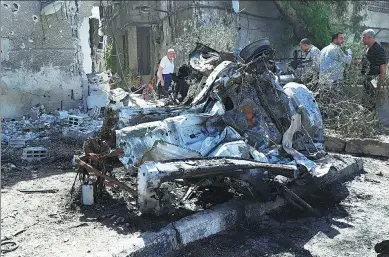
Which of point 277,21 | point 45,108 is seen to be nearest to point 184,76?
point 45,108

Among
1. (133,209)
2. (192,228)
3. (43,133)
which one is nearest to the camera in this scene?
(192,228)

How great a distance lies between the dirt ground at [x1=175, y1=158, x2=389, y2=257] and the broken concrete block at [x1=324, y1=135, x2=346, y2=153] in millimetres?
2220

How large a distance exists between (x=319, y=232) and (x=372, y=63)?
228 inches

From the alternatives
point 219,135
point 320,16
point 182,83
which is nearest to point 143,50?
point 320,16

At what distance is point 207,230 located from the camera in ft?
13.1

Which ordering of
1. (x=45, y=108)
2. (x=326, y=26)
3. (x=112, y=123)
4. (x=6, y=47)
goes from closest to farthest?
(x=112, y=123)
(x=6, y=47)
(x=45, y=108)
(x=326, y=26)

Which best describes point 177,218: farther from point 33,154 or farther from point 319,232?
point 33,154

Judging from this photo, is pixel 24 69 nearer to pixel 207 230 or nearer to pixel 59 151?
pixel 59 151

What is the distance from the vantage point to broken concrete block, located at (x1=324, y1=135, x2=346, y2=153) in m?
7.65

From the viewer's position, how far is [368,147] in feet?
24.4

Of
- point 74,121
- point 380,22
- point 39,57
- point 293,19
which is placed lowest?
point 74,121

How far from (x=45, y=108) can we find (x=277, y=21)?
11.0 metres

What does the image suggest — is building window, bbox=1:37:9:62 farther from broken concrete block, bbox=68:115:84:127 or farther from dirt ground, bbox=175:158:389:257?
dirt ground, bbox=175:158:389:257

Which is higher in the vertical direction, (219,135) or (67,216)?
(219,135)
